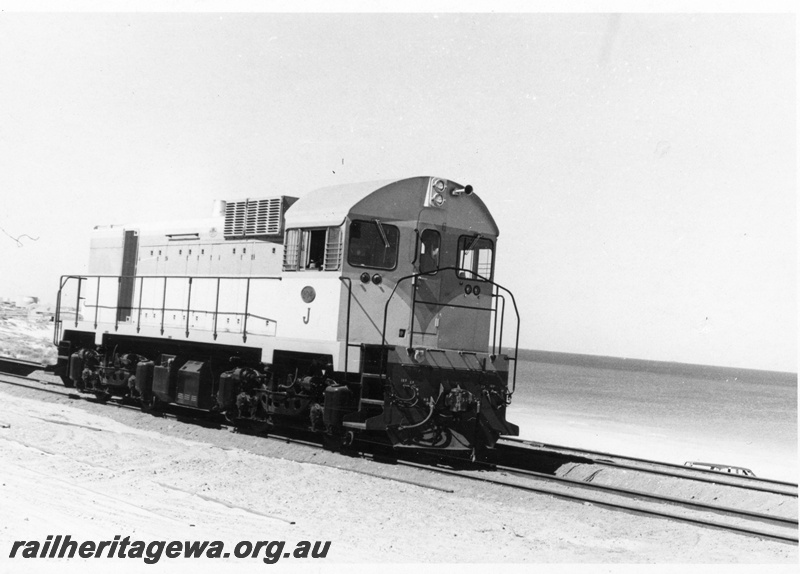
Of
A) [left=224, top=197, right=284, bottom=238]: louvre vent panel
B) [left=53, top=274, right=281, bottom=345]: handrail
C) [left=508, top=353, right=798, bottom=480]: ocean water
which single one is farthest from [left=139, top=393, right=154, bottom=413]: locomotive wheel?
[left=508, top=353, right=798, bottom=480]: ocean water

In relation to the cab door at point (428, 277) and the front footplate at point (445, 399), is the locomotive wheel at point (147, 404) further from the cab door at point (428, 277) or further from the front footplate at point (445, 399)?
the front footplate at point (445, 399)

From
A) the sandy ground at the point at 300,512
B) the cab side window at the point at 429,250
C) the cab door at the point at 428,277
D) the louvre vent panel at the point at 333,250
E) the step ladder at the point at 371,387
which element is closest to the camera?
the sandy ground at the point at 300,512

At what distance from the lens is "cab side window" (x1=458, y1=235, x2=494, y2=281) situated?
1070 cm

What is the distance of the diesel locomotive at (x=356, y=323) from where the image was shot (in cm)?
959

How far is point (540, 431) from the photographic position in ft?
85.1

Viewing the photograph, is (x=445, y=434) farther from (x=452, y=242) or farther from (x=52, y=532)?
(x=52, y=532)

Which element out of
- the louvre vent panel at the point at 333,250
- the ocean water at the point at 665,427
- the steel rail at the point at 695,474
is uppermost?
the louvre vent panel at the point at 333,250

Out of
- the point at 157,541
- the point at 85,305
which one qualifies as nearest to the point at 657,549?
the point at 157,541

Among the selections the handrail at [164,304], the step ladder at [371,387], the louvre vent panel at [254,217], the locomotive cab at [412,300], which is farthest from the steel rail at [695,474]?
the louvre vent panel at [254,217]

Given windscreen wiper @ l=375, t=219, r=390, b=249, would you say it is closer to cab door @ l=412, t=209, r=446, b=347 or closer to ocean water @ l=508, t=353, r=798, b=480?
cab door @ l=412, t=209, r=446, b=347

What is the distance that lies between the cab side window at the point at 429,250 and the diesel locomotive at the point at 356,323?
0.05 feet

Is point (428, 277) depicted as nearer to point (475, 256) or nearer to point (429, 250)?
point (429, 250)

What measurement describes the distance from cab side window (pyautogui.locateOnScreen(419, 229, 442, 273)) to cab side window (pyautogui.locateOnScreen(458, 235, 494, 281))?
376 millimetres

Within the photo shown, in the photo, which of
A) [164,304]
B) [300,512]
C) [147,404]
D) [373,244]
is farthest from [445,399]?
[147,404]
